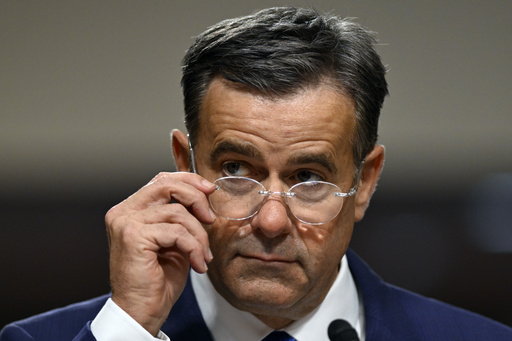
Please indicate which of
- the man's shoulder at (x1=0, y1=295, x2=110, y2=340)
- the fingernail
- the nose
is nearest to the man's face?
the nose

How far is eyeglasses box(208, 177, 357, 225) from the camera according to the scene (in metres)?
2.12

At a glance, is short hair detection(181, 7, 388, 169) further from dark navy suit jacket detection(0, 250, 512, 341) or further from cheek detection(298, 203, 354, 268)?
dark navy suit jacket detection(0, 250, 512, 341)

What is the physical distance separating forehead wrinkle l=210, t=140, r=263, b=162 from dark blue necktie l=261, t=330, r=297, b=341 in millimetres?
526

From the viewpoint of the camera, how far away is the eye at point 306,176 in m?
2.18

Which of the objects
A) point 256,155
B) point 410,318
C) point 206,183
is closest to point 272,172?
point 256,155

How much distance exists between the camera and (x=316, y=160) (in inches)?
85.3

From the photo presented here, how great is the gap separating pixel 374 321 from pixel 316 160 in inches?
23.6

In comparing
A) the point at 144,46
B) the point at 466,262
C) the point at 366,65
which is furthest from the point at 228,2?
the point at 366,65

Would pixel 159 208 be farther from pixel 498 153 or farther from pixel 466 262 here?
pixel 498 153

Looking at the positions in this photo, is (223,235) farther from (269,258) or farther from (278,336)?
(278,336)

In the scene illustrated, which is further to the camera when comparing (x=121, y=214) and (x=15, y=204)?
(x=15, y=204)

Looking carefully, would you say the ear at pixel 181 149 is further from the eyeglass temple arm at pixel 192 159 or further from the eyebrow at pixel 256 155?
the eyebrow at pixel 256 155

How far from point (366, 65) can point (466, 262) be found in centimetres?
189

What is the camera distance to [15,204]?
4023 millimetres
